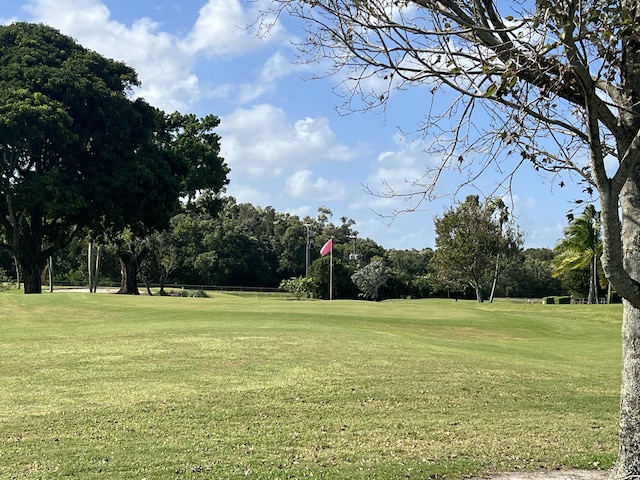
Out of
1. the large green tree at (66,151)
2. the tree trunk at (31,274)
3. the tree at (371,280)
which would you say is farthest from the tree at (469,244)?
the tree trunk at (31,274)

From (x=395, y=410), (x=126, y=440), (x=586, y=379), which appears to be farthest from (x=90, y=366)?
(x=586, y=379)

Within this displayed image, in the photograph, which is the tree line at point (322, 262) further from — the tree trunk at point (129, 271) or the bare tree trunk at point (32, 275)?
the bare tree trunk at point (32, 275)

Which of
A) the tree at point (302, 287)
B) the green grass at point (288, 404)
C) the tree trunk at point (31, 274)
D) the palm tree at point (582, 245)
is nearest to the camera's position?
the green grass at point (288, 404)

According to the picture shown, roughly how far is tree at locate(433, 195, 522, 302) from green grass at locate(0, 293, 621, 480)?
25980mm

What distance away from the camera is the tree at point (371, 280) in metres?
51.7

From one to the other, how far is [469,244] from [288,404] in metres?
36.1

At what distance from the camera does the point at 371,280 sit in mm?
51719

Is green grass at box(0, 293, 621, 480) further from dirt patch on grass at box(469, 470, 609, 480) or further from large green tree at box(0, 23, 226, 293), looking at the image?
large green tree at box(0, 23, 226, 293)

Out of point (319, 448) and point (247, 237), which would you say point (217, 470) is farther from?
point (247, 237)

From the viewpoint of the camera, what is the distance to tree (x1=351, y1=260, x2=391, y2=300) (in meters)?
51.7

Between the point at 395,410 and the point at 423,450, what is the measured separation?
1.75m

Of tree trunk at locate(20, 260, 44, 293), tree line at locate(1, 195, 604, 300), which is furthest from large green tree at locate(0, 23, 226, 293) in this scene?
tree line at locate(1, 195, 604, 300)

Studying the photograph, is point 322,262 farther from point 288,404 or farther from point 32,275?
point 288,404

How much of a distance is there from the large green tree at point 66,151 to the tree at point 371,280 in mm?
23164
